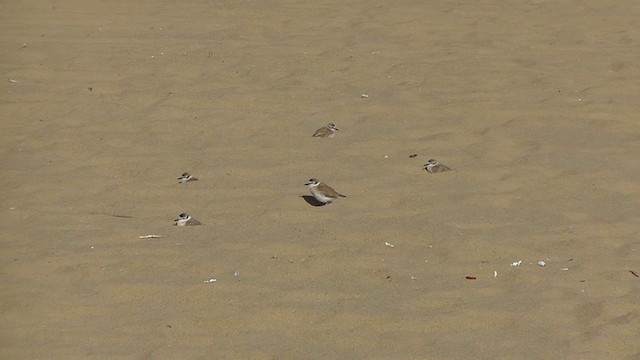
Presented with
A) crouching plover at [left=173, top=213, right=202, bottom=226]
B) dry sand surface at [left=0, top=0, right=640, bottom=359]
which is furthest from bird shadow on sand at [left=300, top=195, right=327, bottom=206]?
crouching plover at [left=173, top=213, right=202, bottom=226]

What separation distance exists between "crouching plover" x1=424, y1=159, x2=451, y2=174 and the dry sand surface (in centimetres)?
7

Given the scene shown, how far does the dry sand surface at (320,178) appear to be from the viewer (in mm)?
6082

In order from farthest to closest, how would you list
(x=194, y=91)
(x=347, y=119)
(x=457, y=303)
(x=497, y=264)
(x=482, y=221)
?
(x=194, y=91)
(x=347, y=119)
(x=482, y=221)
(x=497, y=264)
(x=457, y=303)

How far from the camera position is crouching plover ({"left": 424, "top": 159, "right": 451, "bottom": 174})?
8408 mm

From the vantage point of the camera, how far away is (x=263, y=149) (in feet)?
29.8


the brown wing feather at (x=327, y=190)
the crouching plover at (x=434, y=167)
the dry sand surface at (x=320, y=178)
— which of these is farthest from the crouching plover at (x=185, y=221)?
→ the crouching plover at (x=434, y=167)

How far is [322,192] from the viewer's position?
25.3 ft

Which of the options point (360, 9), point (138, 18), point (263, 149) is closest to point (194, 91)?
point (263, 149)

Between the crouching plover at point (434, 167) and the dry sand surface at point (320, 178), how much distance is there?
7 centimetres

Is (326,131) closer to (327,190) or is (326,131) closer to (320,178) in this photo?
(320,178)

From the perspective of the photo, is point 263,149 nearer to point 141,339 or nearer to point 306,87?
point 306,87

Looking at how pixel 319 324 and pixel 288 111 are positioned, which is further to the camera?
pixel 288 111

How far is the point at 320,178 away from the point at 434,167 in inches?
35.9

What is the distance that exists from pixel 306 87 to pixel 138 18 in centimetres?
336
